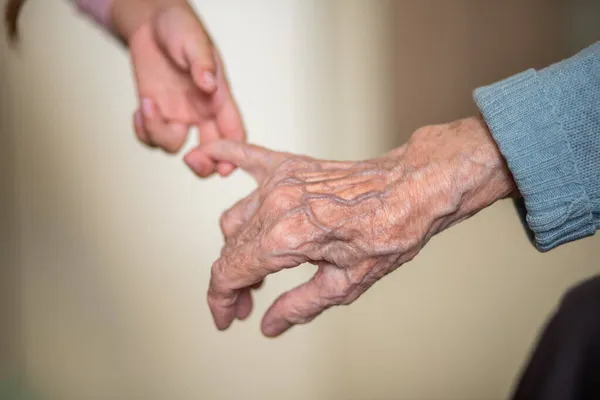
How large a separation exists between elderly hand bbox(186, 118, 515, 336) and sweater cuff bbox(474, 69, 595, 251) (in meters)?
0.03

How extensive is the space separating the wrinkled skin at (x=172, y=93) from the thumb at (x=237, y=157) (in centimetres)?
1

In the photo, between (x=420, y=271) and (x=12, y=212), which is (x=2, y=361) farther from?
(x=420, y=271)

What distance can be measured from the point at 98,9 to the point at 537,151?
0.68 meters

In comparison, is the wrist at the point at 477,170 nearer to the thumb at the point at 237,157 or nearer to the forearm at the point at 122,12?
the thumb at the point at 237,157

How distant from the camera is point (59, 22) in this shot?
0.83 meters

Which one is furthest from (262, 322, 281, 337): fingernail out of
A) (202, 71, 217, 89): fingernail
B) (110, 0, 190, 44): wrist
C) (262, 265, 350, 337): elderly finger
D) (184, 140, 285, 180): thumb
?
(110, 0, 190, 44): wrist

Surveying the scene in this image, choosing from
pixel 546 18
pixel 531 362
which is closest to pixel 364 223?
pixel 531 362

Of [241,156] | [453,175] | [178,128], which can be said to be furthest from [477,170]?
[178,128]

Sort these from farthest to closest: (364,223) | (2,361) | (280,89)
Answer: (280,89) < (2,361) < (364,223)

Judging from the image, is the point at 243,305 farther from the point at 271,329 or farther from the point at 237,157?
the point at 237,157

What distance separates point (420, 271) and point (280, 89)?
0.46 m

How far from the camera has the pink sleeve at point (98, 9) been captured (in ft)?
2.76

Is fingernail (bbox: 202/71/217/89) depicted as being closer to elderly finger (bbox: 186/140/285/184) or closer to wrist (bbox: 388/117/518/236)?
elderly finger (bbox: 186/140/285/184)

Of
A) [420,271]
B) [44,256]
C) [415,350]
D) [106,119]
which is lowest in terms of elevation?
[415,350]
